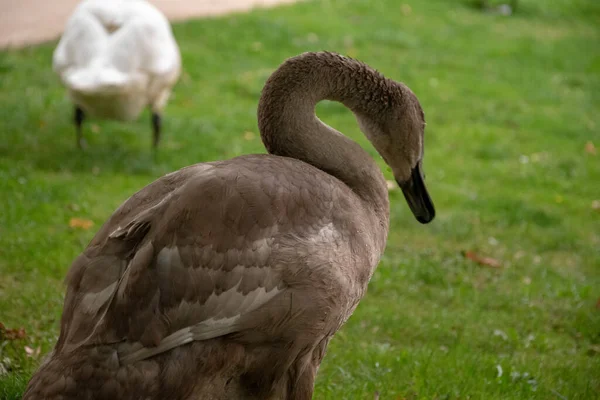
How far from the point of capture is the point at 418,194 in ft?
13.5

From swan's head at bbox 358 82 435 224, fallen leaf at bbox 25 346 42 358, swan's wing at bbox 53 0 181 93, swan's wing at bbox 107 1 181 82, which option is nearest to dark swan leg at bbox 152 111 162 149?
swan's wing at bbox 53 0 181 93

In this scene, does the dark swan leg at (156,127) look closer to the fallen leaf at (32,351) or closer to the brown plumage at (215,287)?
the fallen leaf at (32,351)

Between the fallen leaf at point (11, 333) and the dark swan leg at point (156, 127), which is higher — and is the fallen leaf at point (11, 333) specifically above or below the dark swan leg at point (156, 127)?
above

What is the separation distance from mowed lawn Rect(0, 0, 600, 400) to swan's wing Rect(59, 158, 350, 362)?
3.65 feet

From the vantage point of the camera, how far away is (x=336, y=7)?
14.1m

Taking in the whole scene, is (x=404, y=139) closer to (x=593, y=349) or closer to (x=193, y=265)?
(x=193, y=265)

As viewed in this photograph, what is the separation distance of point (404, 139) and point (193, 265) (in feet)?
4.49

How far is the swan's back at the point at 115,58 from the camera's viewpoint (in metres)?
7.69

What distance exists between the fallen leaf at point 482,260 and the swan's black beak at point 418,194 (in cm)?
266

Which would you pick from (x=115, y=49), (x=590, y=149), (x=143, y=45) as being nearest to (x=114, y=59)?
(x=115, y=49)

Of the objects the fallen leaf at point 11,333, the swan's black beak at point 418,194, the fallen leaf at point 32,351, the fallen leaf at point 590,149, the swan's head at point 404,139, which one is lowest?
the fallen leaf at point 590,149

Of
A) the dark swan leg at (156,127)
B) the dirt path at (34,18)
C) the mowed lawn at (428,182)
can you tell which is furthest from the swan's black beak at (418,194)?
the dirt path at (34,18)

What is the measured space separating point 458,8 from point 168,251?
13423 mm

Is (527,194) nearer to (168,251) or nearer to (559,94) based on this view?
(559,94)
